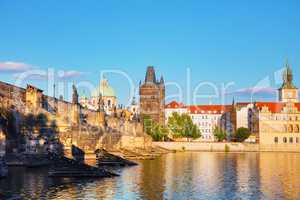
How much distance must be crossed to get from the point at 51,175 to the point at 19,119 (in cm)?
689

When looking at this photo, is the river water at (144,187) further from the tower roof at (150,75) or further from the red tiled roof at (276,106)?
the tower roof at (150,75)

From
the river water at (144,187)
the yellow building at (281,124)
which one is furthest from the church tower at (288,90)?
the river water at (144,187)

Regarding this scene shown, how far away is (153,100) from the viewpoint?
182m

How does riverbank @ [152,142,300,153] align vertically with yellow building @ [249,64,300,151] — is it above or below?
below

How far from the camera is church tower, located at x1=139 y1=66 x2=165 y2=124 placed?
588 ft

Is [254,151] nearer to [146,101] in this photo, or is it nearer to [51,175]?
[146,101]

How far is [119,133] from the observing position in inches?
3334

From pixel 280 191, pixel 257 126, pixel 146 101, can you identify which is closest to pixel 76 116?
pixel 280 191

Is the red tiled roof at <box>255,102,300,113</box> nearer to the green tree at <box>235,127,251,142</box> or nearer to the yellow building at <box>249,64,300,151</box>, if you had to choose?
the yellow building at <box>249,64,300,151</box>

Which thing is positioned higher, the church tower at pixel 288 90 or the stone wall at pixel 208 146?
the church tower at pixel 288 90

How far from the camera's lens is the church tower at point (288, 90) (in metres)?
151

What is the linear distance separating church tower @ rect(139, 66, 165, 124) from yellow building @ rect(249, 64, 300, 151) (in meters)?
37.6

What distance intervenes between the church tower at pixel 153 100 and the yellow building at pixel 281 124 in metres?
37.6

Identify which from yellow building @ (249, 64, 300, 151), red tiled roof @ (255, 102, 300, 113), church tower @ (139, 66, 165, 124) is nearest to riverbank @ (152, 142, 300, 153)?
yellow building @ (249, 64, 300, 151)
